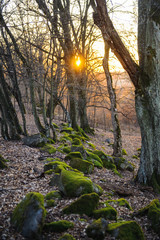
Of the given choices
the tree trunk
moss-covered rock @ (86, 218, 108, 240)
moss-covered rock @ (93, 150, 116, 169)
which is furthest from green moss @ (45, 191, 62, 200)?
moss-covered rock @ (93, 150, 116, 169)

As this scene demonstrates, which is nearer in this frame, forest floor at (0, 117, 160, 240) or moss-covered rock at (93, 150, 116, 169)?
forest floor at (0, 117, 160, 240)

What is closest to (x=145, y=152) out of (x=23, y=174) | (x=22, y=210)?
Result: (x=23, y=174)

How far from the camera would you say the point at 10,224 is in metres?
3.73

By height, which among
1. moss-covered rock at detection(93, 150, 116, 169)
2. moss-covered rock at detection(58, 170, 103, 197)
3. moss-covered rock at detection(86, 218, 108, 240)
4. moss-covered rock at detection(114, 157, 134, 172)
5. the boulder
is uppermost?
the boulder

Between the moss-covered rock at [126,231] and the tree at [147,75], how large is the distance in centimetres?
354

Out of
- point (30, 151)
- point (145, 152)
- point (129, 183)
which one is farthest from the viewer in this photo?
point (30, 151)

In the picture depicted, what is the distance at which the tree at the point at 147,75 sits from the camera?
639 cm

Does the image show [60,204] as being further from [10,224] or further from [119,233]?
[119,233]

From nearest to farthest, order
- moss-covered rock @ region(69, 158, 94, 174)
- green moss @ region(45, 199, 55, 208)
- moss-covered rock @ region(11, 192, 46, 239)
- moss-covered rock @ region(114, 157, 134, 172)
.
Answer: moss-covered rock @ region(11, 192, 46, 239) → green moss @ region(45, 199, 55, 208) → moss-covered rock @ region(69, 158, 94, 174) → moss-covered rock @ region(114, 157, 134, 172)

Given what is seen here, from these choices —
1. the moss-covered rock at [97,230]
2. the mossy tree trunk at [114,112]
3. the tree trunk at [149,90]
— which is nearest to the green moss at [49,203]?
the moss-covered rock at [97,230]

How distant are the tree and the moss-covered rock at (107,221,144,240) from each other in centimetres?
354

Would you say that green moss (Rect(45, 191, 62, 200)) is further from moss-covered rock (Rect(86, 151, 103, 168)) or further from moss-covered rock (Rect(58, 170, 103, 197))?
moss-covered rock (Rect(86, 151, 103, 168))

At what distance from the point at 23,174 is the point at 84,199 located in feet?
9.25

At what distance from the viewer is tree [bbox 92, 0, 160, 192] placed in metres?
6.39
